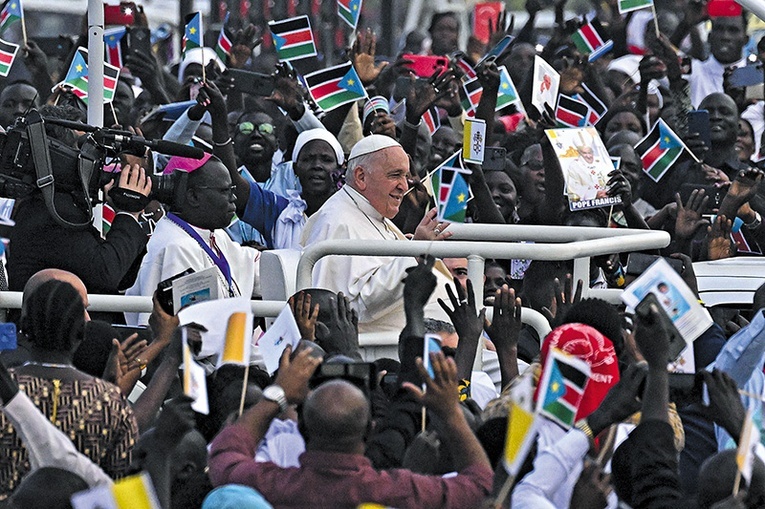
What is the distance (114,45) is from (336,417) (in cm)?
837

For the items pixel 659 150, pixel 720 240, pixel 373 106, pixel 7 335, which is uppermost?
pixel 7 335

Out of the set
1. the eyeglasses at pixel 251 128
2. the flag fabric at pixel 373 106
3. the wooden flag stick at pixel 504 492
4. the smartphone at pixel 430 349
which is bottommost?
the eyeglasses at pixel 251 128

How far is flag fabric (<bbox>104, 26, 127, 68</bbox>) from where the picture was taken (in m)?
12.4

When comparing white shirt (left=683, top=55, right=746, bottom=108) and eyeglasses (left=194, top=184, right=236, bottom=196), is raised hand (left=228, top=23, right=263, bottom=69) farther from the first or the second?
eyeglasses (left=194, top=184, right=236, bottom=196)

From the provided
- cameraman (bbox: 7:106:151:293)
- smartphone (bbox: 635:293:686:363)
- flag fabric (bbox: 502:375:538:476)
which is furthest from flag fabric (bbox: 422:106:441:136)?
flag fabric (bbox: 502:375:538:476)

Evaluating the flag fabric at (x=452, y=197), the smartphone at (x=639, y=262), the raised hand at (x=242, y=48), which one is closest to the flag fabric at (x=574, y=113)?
the raised hand at (x=242, y=48)

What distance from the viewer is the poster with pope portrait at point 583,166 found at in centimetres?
880

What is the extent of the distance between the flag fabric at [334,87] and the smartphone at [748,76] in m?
3.28

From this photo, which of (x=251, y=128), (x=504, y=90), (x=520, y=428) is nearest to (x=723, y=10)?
(x=504, y=90)

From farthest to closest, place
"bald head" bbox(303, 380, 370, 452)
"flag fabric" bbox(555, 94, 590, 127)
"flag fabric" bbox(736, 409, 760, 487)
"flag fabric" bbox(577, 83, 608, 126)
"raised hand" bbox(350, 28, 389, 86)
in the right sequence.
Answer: "raised hand" bbox(350, 28, 389, 86) → "flag fabric" bbox(577, 83, 608, 126) → "flag fabric" bbox(555, 94, 590, 127) → "bald head" bbox(303, 380, 370, 452) → "flag fabric" bbox(736, 409, 760, 487)

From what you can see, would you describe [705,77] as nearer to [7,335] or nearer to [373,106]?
[373,106]

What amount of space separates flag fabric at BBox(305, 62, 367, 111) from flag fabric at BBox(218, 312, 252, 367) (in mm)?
5290

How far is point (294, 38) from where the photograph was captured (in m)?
11.2

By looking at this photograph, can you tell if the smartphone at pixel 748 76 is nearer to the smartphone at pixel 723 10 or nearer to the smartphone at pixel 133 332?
the smartphone at pixel 723 10
